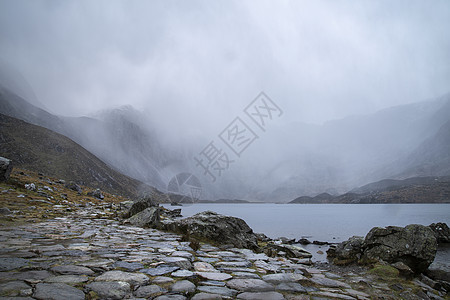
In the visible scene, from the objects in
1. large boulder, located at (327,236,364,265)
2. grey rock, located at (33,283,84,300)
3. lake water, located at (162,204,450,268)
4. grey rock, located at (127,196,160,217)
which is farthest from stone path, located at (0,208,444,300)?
lake water, located at (162,204,450,268)

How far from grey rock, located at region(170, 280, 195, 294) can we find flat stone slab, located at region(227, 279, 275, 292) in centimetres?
66

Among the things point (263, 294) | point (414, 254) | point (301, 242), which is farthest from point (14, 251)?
point (301, 242)

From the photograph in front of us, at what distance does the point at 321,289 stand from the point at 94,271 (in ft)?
13.0

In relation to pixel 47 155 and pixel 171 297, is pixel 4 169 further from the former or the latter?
pixel 47 155

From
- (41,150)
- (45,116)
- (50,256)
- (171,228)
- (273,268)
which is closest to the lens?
(50,256)

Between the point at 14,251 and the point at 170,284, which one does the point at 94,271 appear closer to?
the point at 170,284

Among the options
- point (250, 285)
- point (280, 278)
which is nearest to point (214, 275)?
point (250, 285)

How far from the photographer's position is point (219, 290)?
385 centimetres

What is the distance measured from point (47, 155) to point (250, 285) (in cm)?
11609

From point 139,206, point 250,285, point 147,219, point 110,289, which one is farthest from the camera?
point 139,206

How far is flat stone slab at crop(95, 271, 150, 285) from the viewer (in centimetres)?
392

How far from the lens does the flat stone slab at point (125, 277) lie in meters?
3.92

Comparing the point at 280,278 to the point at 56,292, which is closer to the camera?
the point at 56,292

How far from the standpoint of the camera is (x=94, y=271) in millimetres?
4340
